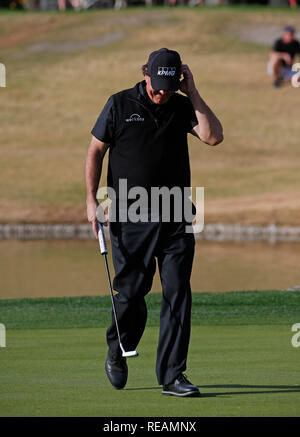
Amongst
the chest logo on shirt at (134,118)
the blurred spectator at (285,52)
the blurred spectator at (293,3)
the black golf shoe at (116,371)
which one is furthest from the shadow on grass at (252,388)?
the blurred spectator at (293,3)

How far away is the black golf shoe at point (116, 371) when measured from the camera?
700 cm

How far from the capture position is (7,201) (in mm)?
31812

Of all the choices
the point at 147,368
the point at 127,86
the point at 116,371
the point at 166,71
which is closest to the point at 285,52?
the point at 127,86

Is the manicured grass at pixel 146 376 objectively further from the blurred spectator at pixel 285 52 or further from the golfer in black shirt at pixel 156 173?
the blurred spectator at pixel 285 52

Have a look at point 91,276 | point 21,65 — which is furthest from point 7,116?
Answer: point 91,276

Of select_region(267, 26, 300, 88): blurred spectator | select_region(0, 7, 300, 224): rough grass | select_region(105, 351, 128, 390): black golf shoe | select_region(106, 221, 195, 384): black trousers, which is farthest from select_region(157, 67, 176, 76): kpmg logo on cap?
select_region(267, 26, 300, 88): blurred spectator

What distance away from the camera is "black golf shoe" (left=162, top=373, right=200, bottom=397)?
22.1 ft

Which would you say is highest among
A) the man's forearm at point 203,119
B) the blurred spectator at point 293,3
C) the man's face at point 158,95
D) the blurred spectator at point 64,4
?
the blurred spectator at point 64,4

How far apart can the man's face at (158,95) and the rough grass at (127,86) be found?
2117 cm

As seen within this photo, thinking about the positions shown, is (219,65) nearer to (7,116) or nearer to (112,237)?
(7,116)

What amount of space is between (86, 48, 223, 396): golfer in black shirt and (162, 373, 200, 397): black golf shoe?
0.07m
